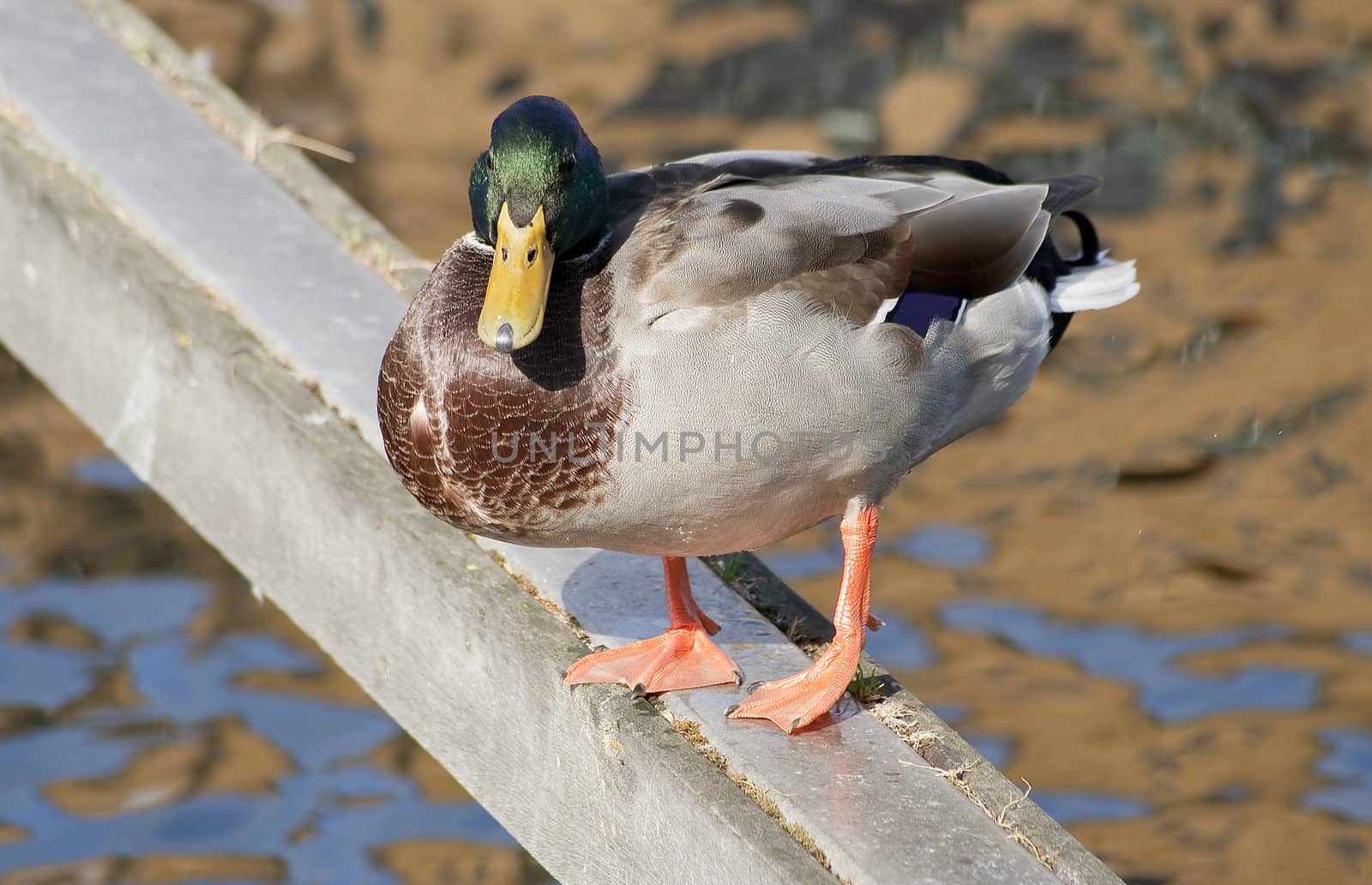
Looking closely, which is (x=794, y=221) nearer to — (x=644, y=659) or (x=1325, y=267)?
(x=644, y=659)

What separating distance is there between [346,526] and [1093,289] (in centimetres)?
142

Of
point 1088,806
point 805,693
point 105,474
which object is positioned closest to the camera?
point 805,693

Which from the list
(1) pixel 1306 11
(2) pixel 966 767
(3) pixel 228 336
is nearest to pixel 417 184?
Result: (3) pixel 228 336

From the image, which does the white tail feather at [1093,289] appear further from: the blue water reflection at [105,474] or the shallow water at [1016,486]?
the blue water reflection at [105,474]

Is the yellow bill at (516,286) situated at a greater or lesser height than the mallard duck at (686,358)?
greater

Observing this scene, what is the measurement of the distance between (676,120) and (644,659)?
436 cm

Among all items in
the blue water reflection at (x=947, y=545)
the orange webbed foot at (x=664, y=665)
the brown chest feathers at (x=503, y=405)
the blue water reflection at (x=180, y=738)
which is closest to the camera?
the brown chest feathers at (x=503, y=405)

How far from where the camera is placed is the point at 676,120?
269 inches

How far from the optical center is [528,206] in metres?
2.55

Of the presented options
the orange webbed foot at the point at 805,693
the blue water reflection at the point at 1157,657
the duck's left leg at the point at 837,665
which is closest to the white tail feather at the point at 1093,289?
the duck's left leg at the point at 837,665

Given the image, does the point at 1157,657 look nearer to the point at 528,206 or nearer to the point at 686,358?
the point at 686,358

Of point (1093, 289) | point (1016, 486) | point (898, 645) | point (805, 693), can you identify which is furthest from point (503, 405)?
point (1016, 486)

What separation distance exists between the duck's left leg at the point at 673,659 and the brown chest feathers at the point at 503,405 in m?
0.24

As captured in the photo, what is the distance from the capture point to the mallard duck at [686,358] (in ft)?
8.41
